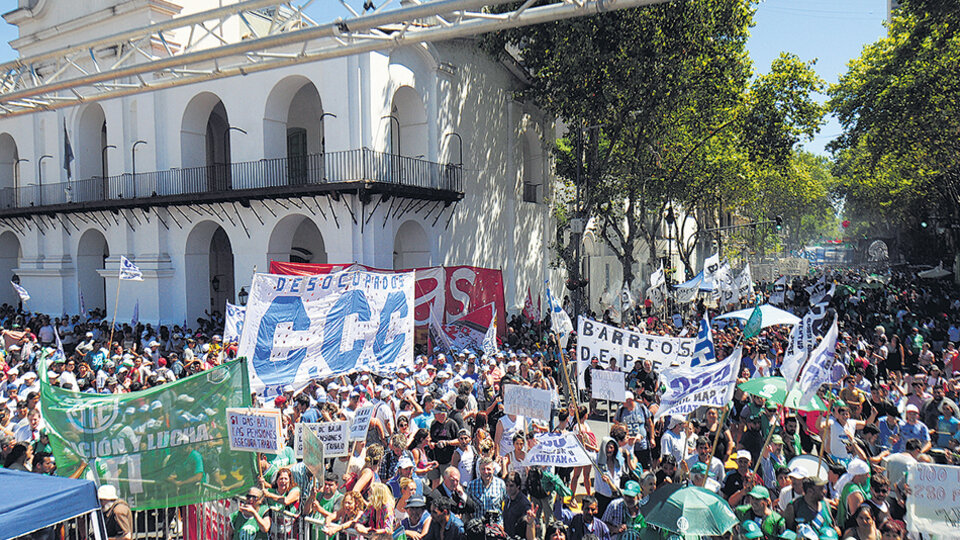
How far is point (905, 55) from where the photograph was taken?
2377 centimetres

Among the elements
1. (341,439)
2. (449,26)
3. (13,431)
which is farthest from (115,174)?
(341,439)

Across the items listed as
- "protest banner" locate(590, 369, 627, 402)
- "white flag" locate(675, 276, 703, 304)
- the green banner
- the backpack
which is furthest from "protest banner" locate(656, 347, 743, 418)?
"white flag" locate(675, 276, 703, 304)

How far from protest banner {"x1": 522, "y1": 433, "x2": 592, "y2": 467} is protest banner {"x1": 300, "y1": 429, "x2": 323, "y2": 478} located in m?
2.21

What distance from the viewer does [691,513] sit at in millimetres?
6223

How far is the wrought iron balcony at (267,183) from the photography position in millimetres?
21453

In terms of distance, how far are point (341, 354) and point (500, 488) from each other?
4746 mm

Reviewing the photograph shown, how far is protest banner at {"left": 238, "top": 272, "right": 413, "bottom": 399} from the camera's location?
1127 cm

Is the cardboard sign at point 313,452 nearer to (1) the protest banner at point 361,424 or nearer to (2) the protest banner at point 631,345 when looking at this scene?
(1) the protest banner at point 361,424

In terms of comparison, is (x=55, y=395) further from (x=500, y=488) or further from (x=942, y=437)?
(x=942, y=437)

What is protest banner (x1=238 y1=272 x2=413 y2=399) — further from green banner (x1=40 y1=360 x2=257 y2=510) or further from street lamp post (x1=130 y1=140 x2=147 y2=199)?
street lamp post (x1=130 y1=140 x2=147 y2=199)

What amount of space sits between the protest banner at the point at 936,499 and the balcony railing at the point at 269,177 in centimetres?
1661

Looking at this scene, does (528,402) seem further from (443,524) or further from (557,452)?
(443,524)

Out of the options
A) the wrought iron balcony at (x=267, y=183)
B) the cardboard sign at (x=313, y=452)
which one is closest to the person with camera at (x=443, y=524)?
the cardboard sign at (x=313, y=452)

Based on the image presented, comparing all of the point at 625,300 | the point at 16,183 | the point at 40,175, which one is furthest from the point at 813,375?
the point at 16,183
